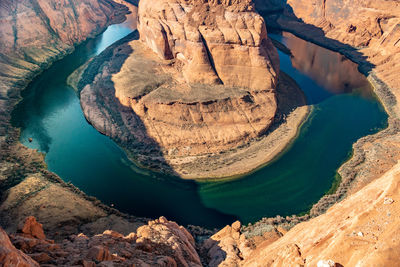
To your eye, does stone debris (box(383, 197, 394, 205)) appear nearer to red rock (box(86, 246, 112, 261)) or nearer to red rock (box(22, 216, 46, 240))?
red rock (box(86, 246, 112, 261))

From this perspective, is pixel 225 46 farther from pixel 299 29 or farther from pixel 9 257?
pixel 299 29

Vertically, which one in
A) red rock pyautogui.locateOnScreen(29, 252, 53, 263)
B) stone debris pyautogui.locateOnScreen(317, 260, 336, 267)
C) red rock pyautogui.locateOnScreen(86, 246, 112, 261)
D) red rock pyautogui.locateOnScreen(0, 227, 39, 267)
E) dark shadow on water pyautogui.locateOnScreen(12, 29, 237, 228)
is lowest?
dark shadow on water pyautogui.locateOnScreen(12, 29, 237, 228)

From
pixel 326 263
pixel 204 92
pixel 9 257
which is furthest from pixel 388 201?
pixel 204 92

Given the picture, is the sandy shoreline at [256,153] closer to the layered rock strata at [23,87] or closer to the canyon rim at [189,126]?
the canyon rim at [189,126]

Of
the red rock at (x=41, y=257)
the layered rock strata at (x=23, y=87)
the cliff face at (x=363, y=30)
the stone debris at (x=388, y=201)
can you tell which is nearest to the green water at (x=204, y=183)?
the layered rock strata at (x=23, y=87)

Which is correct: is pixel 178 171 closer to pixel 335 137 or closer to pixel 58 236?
pixel 58 236

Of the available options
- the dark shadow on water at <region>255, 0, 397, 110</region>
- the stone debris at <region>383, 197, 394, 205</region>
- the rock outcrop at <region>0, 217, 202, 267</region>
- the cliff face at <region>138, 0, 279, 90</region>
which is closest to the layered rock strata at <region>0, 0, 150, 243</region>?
the rock outcrop at <region>0, 217, 202, 267</region>
